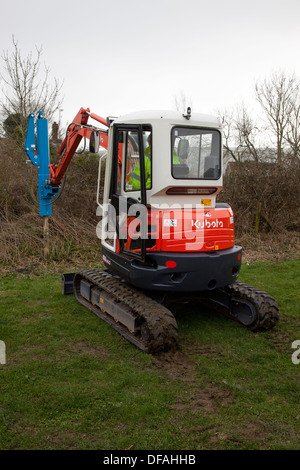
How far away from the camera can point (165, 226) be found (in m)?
4.72

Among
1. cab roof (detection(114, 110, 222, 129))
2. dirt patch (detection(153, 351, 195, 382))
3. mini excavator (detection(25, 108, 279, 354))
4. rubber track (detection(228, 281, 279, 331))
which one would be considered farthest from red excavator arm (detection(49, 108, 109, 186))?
dirt patch (detection(153, 351, 195, 382))

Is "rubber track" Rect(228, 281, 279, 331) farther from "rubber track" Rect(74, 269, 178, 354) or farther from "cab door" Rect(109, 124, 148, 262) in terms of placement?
"cab door" Rect(109, 124, 148, 262)

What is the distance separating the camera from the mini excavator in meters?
4.68

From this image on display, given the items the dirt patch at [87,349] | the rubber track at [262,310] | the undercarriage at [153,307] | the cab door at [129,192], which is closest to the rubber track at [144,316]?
the undercarriage at [153,307]

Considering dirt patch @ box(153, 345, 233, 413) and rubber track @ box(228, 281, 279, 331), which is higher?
rubber track @ box(228, 281, 279, 331)

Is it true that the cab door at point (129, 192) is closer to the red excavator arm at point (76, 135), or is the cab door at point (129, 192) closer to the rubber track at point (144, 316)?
the rubber track at point (144, 316)

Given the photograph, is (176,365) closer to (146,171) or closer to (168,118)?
(146,171)

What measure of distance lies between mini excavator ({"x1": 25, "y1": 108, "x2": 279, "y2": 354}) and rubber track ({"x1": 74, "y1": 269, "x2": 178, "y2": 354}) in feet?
0.04

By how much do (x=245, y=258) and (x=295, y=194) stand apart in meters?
3.45

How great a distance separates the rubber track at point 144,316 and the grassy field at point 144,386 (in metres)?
0.11

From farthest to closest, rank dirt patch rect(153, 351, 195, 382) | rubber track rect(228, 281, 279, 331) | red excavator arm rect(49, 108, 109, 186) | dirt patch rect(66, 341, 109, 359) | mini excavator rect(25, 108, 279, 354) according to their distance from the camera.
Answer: red excavator arm rect(49, 108, 109, 186), rubber track rect(228, 281, 279, 331), mini excavator rect(25, 108, 279, 354), dirt patch rect(66, 341, 109, 359), dirt patch rect(153, 351, 195, 382)

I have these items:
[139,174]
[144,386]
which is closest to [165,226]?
[139,174]
